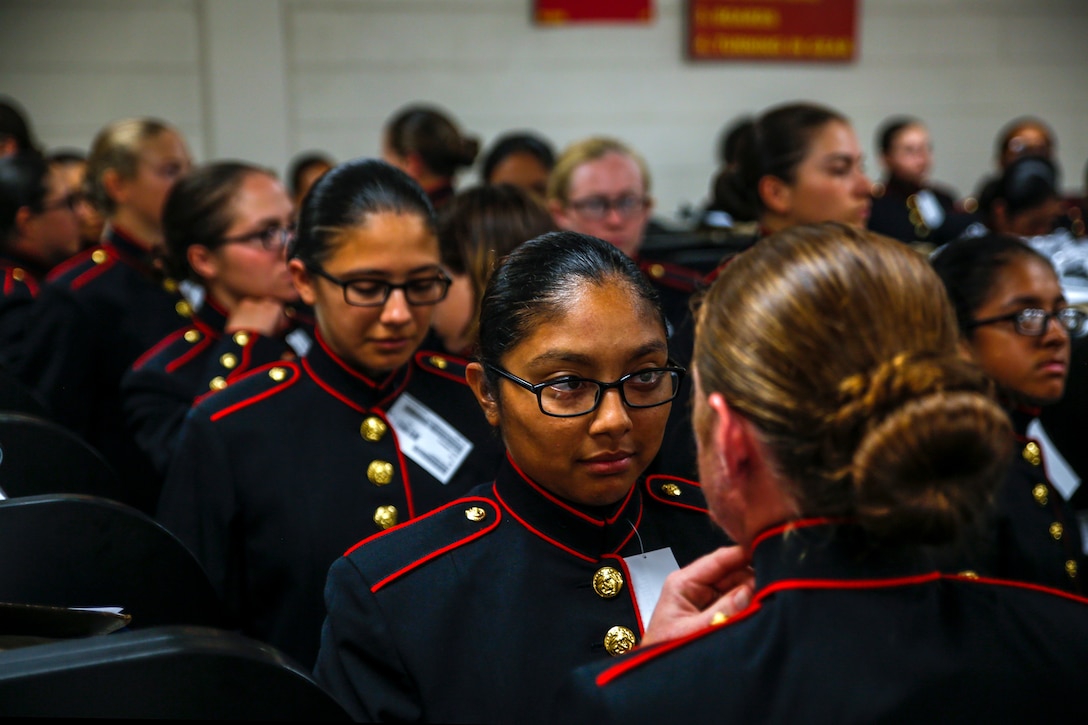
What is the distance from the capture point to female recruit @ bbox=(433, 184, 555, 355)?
2426 mm

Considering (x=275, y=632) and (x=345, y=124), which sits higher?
(x=345, y=124)

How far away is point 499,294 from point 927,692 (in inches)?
31.5

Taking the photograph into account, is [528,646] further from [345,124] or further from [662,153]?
[662,153]

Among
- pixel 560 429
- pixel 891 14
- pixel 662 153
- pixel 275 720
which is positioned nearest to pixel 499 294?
pixel 560 429

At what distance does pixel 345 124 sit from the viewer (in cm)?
725

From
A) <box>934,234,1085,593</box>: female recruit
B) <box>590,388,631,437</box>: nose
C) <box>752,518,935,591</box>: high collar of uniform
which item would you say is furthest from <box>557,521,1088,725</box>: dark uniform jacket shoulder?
<box>934,234,1085,593</box>: female recruit

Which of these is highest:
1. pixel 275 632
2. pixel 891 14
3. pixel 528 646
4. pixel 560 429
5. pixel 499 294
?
pixel 891 14

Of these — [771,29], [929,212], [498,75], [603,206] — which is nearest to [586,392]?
[603,206]

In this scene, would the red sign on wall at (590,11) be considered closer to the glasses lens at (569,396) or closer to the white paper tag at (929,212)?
the white paper tag at (929,212)

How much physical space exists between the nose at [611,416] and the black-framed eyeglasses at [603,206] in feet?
7.07

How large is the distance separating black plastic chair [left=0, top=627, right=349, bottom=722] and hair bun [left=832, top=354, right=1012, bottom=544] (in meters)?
0.54

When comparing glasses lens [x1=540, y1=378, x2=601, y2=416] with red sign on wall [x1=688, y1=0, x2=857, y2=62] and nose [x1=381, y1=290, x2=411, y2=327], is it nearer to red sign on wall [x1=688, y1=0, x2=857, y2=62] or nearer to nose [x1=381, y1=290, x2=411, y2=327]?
nose [x1=381, y1=290, x2=411, y2=327]

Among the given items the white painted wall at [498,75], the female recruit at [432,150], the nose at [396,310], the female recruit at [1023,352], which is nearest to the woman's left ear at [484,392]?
the nose at [396,310]

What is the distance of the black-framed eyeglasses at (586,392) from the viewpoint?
55.3 inches
